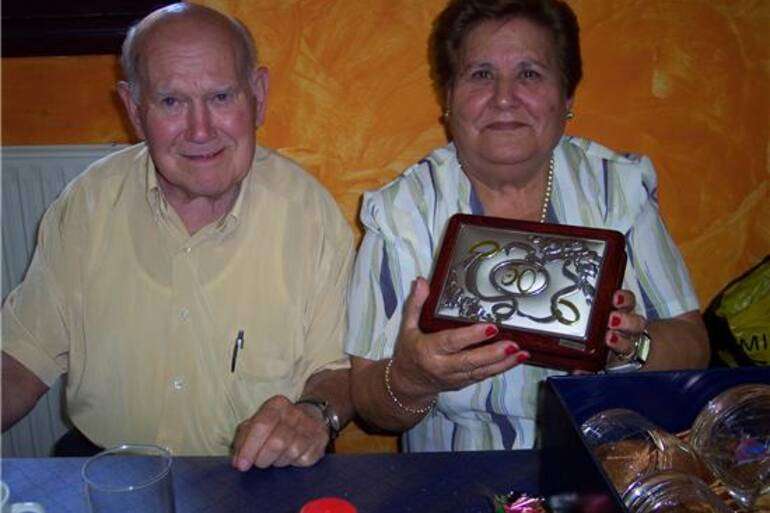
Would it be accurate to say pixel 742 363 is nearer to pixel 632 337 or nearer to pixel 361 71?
pixel 632 337

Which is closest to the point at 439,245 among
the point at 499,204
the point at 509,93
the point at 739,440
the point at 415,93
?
the point at 499,204

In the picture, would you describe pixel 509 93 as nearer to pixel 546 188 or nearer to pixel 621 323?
pixel 546 188

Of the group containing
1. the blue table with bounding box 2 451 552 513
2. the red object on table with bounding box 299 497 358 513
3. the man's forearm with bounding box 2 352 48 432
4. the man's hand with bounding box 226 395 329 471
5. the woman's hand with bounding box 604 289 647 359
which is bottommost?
the man's forearm with bounding box 2 352 48 432

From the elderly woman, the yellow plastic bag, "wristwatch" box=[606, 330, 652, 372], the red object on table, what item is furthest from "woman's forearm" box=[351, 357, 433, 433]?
the yellow plastic bag

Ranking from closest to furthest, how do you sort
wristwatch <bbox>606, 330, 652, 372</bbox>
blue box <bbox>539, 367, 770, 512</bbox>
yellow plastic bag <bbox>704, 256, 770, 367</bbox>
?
blue box <bbox>539, 367, 770, 512</bbox> < wristwatch <bbox>606, 330, 652, 372</bbox> < yellow plastic bag <bbox>704, 256, 770, 367</bbox>

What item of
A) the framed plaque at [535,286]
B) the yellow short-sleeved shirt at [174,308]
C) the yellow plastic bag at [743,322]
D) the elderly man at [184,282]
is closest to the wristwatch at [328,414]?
the elderly man at [184,282]

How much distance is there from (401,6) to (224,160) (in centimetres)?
65

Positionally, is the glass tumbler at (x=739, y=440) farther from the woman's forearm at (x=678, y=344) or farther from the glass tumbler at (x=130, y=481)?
the glass tumbler at (x=130, y=481)

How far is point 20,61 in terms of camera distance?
72.7 inches

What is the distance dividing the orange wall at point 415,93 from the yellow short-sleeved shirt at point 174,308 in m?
A: 0.40

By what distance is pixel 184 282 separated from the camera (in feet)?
4.70

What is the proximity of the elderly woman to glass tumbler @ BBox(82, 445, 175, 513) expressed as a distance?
0.47m

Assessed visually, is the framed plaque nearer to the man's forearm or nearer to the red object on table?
the red object on table

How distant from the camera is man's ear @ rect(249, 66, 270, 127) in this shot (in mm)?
1452
